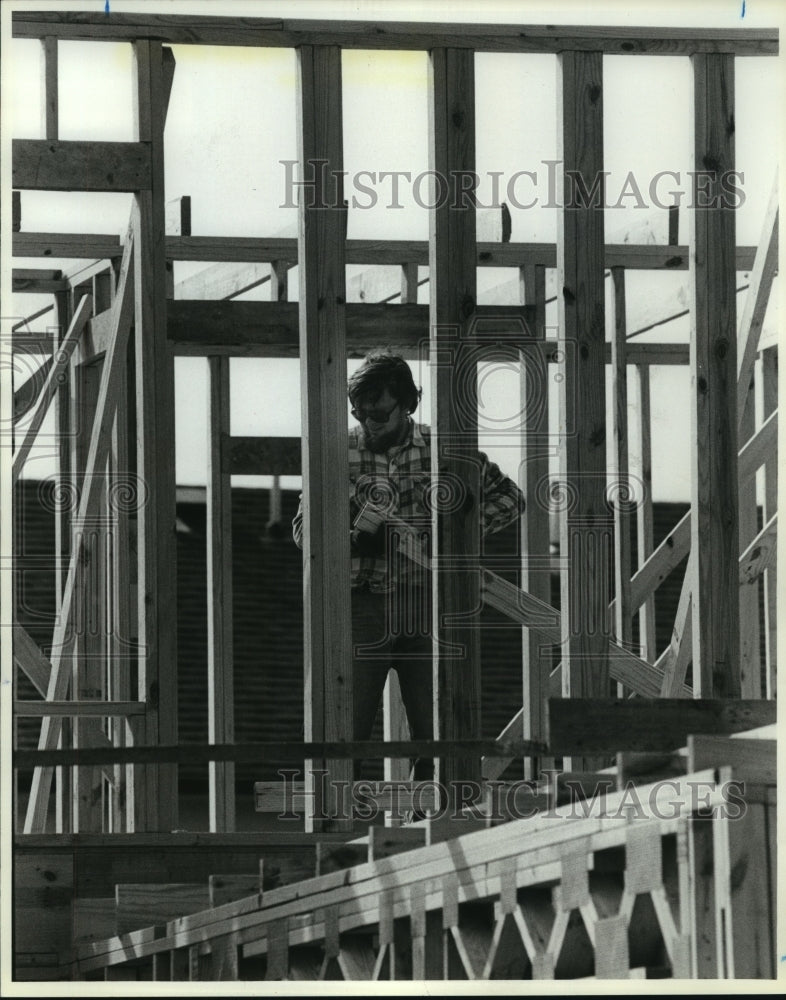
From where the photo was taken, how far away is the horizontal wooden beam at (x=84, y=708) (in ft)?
24.6

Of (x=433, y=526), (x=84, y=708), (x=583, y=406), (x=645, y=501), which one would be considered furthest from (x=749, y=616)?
(x=84, y=708)

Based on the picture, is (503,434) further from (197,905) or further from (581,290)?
(197,905)

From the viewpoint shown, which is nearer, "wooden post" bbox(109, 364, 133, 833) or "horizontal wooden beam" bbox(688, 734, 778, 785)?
"horizontal wooden beam" bbox(688, 734, 778, 785)

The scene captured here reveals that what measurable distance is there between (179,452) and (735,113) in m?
8.82

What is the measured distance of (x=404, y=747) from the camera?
562 centimetres

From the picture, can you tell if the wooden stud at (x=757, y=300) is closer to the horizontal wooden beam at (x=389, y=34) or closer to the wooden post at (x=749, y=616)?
the horizontal wooden beam at (x=389, y=34)

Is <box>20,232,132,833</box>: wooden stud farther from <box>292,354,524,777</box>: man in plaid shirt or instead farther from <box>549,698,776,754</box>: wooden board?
<box>549,698,776,754</box>: wooden board

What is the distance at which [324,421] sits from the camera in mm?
7379

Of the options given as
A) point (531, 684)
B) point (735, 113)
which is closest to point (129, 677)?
point (531, 684)

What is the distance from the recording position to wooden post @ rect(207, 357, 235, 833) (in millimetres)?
10078

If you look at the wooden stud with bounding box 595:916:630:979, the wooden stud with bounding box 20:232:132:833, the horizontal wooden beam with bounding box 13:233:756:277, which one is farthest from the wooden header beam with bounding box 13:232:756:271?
the wooden stud with bounding box 595:916:630:979

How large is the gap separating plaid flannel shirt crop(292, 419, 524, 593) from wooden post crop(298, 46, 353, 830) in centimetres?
48

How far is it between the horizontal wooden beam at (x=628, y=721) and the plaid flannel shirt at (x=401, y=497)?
2368 millimetres

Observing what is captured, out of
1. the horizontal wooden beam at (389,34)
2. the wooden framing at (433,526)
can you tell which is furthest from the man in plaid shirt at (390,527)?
the horizontal wooden beam at (389,34)
